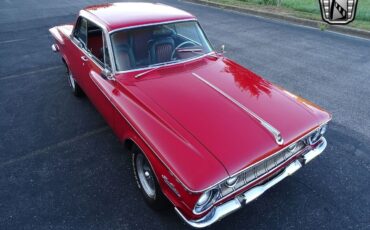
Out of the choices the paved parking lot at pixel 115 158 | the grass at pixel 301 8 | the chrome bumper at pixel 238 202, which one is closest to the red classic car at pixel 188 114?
the chrome bumper at pixel 238 202

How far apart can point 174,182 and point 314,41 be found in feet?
24.8

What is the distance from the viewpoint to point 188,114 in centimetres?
292

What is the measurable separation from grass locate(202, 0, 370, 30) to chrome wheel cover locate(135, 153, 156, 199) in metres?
8.93

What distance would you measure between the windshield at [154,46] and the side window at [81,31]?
1109 millimetres

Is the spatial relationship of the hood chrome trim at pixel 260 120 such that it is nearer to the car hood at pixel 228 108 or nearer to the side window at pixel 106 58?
the car hood at pixel 228 108

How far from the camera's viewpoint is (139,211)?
10.3ft

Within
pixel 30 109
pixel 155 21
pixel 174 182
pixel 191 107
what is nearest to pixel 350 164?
pixel 191 107

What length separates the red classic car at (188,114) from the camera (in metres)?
2.47

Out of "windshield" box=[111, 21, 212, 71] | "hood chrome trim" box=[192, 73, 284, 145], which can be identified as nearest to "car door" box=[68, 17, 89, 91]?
"windshield" box=[111, 21, 212, 71]

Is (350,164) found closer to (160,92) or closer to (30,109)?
(160,92)

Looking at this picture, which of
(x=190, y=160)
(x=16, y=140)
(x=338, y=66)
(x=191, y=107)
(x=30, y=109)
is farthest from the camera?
(x=338, y=66)

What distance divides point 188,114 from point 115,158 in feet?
5.02

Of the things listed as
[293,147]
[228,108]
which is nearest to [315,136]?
[293,147]

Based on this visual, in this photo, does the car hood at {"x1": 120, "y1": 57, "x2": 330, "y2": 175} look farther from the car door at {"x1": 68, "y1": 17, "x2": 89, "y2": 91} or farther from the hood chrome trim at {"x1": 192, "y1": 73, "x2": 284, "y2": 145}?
the car door at {"x1": 68, "y1": 17, "x2": 89, "y2": 91}
